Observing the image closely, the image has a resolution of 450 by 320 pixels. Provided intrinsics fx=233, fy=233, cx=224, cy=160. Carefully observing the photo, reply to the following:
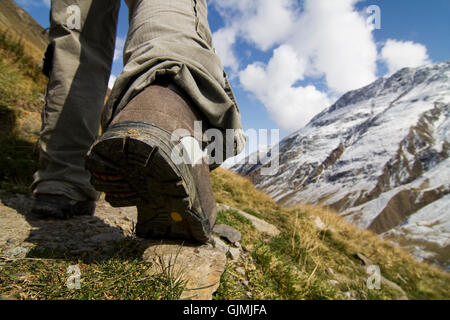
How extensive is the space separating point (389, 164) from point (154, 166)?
387 feet

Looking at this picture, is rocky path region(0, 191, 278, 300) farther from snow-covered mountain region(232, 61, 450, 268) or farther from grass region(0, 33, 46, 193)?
snow-covered mountain region(232, 61, 450, 268)

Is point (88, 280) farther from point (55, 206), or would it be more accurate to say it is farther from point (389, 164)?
point (389, 164)

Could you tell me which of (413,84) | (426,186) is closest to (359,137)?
(426,186)

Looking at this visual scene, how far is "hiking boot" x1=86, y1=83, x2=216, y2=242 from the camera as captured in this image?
0.84 m

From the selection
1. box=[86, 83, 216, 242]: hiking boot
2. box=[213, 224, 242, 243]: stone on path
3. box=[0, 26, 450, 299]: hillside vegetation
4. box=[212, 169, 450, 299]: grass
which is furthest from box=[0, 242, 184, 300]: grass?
box=[213, 224, 242, 243]: stone on path

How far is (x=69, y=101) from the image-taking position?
1.62 metres

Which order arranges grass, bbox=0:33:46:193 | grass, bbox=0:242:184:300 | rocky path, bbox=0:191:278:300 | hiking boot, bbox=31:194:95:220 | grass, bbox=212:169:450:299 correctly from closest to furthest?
grass, bbox=0:242:184:300 → rocky path, bbox=0:191:278:300 → grass, bbox=212:169:450:299 → hiking boot, bbox=31:194:95:220 → grass, bbox=0:33:46:193

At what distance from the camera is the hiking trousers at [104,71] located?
1085mm

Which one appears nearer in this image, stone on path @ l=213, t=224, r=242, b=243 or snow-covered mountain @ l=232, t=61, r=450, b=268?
stone on path @ l=213, t=224, r=242, b=243

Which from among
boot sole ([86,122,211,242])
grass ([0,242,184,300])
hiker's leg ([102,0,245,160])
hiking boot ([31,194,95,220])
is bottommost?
grass ([0,242,184,300])

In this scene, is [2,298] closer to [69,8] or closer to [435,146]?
[69,8]

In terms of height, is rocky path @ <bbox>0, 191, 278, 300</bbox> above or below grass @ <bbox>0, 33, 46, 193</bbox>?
below

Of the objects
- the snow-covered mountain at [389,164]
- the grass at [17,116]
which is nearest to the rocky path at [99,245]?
the grass at [17,116]

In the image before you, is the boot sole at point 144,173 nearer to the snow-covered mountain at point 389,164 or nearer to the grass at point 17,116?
the grass at point 17,116
